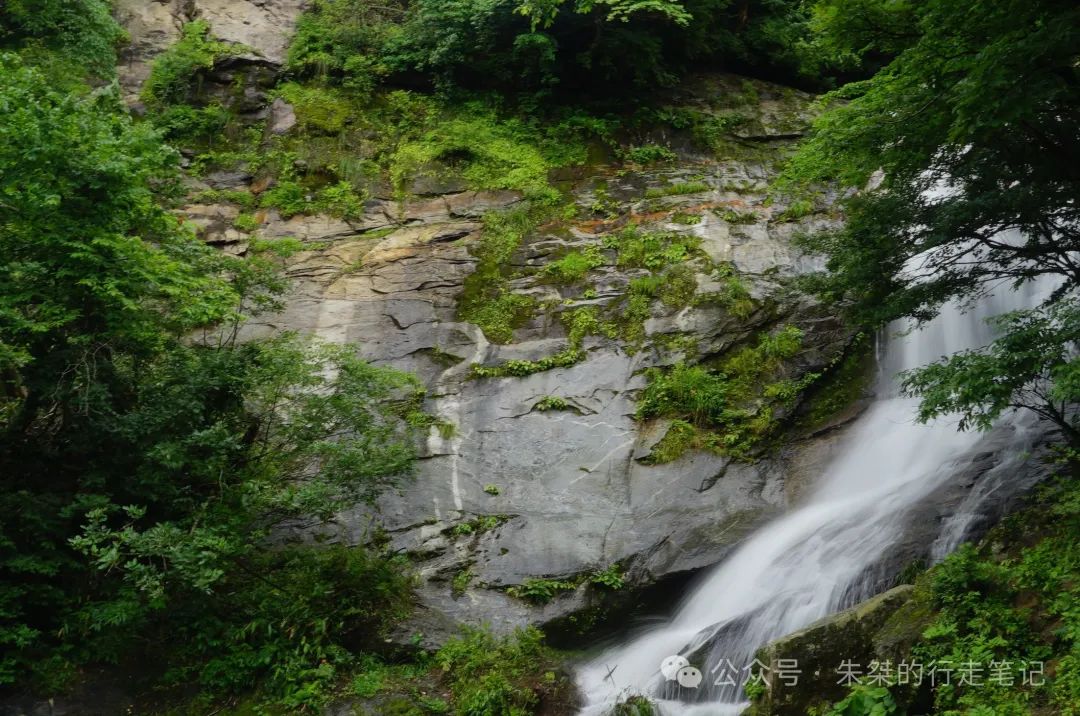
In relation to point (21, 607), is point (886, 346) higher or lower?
higher

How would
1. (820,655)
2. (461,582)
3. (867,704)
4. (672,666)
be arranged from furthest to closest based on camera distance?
(461,582), (672,666), (820,655), (867,704)

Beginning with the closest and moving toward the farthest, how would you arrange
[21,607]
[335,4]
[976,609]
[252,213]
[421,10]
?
[976,609], [21,607], [252,213], [421,10], [335,4]

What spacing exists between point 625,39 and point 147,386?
11.8 meters

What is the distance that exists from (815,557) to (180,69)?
15.9 metres

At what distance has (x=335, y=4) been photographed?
18.0m

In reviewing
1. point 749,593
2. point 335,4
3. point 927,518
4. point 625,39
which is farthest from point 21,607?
point 335,4

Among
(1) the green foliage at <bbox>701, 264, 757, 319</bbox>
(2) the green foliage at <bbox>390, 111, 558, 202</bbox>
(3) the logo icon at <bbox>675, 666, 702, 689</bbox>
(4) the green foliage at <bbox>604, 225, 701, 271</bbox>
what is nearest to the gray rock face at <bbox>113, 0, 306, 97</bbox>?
(2) the green foliage at <bbox>390, 111, 558, 202</bbox>

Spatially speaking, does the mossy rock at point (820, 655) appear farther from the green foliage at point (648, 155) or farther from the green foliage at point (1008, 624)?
the green foliage at point (648, 155)

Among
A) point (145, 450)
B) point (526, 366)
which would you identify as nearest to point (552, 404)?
Result: point (526, 366)

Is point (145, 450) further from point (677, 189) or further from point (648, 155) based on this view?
point (648, 155)

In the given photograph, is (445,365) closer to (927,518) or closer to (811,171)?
(811,171)

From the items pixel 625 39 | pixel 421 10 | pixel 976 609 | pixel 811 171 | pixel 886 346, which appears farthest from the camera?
pixel 421 10

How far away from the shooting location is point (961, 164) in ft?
28.0

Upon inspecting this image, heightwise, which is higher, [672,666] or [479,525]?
[672,666]
